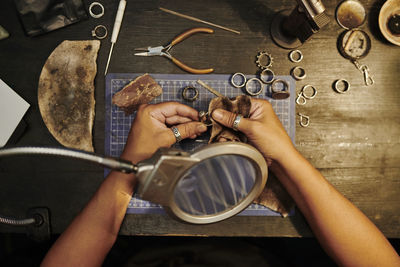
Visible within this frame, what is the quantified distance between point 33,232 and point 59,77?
935 mm

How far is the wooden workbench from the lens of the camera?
161cm

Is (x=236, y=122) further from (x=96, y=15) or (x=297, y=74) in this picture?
(x=96, y=15)

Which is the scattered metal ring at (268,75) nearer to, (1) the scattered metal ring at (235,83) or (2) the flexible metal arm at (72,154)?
(1) the scattered metal ring at (235,83)

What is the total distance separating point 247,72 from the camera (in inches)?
64.2

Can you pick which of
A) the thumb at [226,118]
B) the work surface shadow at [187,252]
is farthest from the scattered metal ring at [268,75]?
the work surface shadow at [187,252]

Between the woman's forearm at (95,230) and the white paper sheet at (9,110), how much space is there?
669 millimetres

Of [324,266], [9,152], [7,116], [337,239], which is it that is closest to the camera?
[9,152]

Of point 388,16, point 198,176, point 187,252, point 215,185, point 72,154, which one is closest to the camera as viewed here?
point 72,154

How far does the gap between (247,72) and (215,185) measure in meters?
0.81

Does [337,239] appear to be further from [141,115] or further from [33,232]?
[33,232]

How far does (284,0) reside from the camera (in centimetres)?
160

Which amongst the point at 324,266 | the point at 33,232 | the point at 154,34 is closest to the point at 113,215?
the point at 33,232

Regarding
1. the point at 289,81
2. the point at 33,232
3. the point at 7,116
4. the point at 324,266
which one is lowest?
the point at 324,266

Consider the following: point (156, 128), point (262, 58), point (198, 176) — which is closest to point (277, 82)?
point (262, 58)
